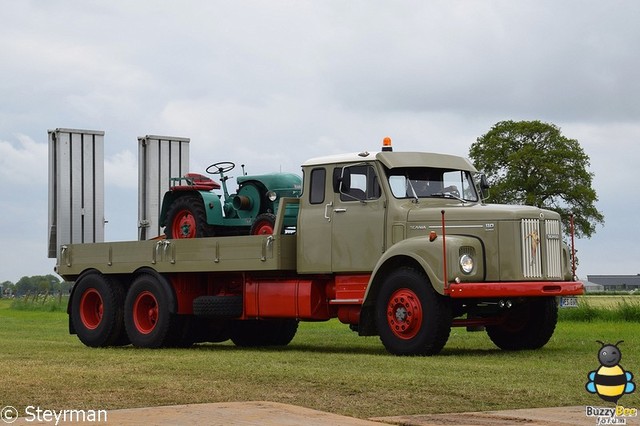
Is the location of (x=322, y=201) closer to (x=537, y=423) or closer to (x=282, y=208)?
(x=282, y=208)

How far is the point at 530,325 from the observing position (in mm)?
18656

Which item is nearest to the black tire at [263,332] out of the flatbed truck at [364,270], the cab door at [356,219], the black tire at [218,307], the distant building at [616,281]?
the flatbed truck at [364,270]

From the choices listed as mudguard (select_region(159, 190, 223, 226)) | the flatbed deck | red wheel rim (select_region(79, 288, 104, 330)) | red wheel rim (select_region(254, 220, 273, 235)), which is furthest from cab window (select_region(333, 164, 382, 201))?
red wheel rim (select_region(79, 288, 104, 330))

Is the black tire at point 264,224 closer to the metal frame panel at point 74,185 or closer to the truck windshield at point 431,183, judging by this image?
the truck windshield at point 431,183

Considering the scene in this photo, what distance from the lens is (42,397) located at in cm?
1174

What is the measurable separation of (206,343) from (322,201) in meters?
5.69

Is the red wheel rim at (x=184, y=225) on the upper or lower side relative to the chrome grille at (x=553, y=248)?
upper

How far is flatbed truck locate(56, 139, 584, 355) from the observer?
17.0 meters

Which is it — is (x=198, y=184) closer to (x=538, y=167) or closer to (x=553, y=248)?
(x=553, y=248)

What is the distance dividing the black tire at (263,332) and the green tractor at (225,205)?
2165mm

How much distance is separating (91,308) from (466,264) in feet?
26.9

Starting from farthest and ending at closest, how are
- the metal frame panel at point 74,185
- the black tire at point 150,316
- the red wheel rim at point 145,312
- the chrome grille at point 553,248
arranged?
the metal frame panel at point 74,185
the red wheel rim at point 145,312
the black tire at point 150,316
the chrome grille at point 553,248

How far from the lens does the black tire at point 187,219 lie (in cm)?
2041

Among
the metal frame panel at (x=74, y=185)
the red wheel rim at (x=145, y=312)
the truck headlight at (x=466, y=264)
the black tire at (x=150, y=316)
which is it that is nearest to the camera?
the truck headlight at (x=466, y=264)
